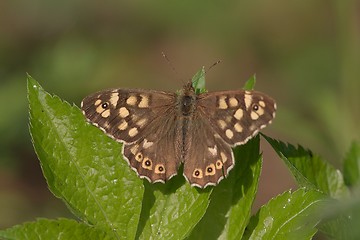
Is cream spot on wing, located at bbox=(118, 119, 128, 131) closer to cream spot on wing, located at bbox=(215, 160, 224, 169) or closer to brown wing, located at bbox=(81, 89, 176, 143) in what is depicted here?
brown wing, located at bbox=(81, 89, 176, 143)

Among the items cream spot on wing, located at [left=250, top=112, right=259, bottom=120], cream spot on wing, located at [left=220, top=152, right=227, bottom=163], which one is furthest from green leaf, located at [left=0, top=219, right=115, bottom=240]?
cream spot on wing, located at [left=250, top=112, right=259, bottom=120]

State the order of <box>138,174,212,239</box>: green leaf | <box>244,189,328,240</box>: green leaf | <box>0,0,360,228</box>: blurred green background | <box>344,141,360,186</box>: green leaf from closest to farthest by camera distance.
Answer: <box>244,189,328,240</box>: green leaf, <box>138,174,212,239</box>: green leaf, <box>344,141,360,186</box>: green leaf, <box>0,0,360,228</box>: blurred green background

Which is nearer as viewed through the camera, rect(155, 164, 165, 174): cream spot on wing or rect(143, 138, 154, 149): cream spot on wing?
rect(155, 164, 165, 174): cream spot on wing

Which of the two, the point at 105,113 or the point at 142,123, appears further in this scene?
the point at 142,123

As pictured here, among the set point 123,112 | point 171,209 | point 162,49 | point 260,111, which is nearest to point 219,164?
point 171,209

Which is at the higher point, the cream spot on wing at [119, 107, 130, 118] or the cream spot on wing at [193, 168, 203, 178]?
the cream spot on wing at [119, 107, 130, 118]

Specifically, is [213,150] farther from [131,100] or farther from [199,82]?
[131,100]

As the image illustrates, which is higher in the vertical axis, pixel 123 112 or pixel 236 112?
pixel 123 112
